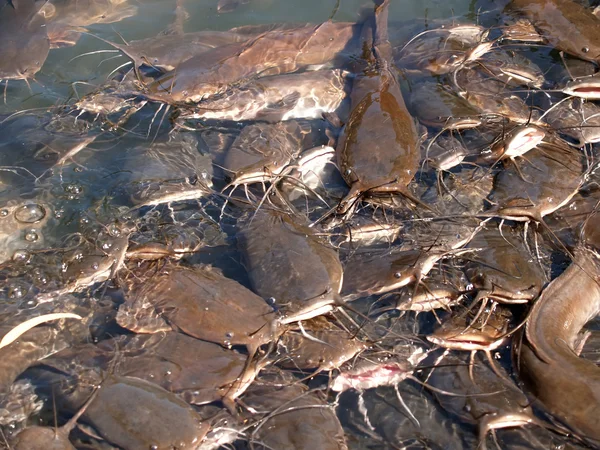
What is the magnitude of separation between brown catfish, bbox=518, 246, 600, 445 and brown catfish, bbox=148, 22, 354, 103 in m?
2.66

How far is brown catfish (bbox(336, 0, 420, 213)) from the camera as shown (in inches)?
120

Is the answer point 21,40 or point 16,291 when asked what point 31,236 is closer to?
point 16,291

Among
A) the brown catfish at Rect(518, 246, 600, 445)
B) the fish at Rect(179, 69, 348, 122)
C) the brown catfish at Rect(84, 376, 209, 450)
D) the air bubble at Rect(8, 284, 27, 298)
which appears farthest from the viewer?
the fish at Rect(179, 69, 348, 122)

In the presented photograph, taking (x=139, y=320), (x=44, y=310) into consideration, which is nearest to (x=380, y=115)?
(x=139, y=320)

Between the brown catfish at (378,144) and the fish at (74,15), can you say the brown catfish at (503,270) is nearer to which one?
the brown catfish at (378,144)

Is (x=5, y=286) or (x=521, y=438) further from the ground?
(x=5, y=286)

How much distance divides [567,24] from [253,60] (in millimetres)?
2493

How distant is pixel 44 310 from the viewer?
2836 mm

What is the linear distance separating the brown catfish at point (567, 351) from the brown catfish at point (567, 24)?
6.53 feet

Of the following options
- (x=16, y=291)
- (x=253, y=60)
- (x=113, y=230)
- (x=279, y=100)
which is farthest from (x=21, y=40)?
(x=16, y=291)

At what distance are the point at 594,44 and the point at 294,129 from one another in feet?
7.83

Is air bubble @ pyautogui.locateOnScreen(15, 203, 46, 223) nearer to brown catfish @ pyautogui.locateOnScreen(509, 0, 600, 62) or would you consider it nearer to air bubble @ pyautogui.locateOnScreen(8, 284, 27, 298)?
air bubble @ pyautogui.locateOnScreen(8, 284, 27, 298)

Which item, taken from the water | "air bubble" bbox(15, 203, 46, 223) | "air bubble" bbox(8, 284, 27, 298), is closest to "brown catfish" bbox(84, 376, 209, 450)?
"air bubble" bbox(8, 284, 27, 298)

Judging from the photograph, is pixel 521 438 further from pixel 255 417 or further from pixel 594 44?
pixel 594 44
